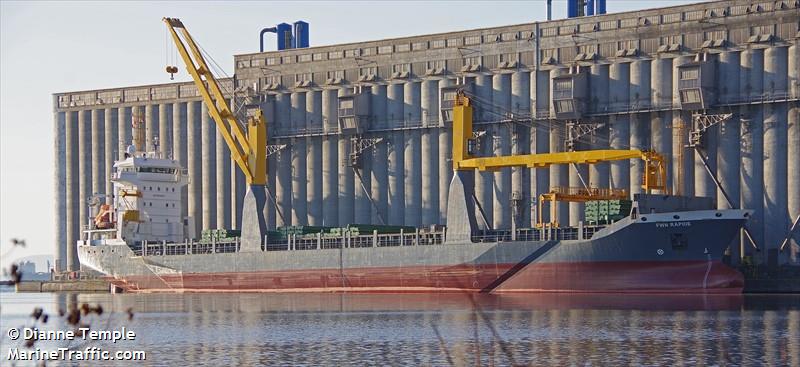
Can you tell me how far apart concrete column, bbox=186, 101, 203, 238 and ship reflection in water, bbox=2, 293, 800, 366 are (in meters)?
39.9

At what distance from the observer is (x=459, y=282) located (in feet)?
267

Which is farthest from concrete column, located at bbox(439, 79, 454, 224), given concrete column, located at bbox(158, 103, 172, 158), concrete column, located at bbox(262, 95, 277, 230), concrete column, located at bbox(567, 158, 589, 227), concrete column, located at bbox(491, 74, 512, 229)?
concrete column, located at bbox(158, 103, 172, 158)

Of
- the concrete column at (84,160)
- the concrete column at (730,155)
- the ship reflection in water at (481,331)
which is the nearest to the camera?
the ship reflection in water at (481,331)

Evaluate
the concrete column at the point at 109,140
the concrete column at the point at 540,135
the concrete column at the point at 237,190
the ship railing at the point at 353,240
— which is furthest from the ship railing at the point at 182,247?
the concrete column at the point at 540,135

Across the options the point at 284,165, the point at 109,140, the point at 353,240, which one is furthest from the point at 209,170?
the point at 353,240

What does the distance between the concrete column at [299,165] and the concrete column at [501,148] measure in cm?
1896

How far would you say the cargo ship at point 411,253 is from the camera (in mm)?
73062

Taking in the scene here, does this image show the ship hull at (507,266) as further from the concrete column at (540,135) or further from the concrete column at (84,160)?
the concrete column at (84,160)

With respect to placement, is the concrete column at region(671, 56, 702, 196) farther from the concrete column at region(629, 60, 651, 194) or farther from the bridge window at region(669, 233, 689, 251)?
the bridge window at region(669, 233, 689, 251)

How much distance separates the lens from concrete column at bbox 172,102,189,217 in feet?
385

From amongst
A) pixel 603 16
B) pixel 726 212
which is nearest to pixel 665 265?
pixel 726 212

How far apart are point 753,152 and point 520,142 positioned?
18.3 metres

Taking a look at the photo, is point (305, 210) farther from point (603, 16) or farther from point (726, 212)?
point (726, 212)

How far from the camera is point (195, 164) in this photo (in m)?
116
